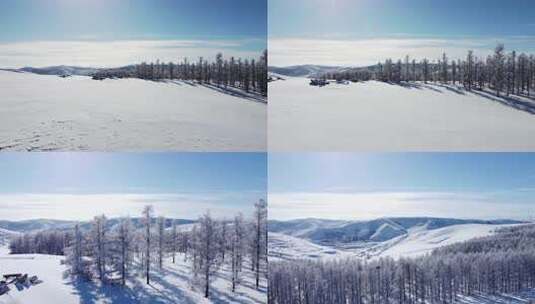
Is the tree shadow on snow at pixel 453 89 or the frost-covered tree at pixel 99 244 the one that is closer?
the frost-covered tree at pixel 99 244

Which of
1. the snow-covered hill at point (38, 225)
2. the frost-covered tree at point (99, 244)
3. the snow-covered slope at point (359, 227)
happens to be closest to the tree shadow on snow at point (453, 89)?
the snow-covered slope at point (359, 227)

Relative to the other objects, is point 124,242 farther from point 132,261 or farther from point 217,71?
point 217,71

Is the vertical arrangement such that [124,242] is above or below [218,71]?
below

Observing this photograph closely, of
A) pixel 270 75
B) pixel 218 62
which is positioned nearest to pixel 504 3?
pixel 270 75

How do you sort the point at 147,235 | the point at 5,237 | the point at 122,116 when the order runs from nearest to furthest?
the point at 5,237 → the point at 122,116 → the point at 147,235

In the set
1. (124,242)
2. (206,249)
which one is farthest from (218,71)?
(124,242)

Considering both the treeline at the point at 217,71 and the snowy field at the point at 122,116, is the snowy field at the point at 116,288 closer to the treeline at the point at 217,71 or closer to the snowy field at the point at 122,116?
the snowy field at the point at 122,116

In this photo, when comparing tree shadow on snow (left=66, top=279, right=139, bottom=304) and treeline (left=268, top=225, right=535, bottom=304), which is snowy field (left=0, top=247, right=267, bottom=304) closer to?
tree shadow on snow (left=66, top=279, right=139, bottom=304)
